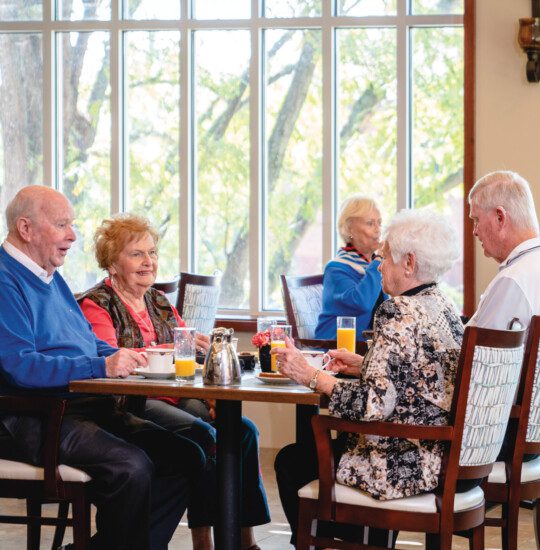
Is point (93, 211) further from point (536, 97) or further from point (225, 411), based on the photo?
point (225, 411)

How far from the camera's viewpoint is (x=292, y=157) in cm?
592

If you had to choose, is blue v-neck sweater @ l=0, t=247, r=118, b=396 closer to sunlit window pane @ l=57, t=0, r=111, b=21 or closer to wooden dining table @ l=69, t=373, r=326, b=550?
wooden dining table @ l=69, t=373, r=326, b=550

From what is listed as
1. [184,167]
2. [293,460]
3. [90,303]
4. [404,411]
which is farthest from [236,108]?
[404,411]

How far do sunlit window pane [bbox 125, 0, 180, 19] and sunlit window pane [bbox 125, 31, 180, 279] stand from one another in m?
0.10

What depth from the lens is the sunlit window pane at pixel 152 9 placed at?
5.96m

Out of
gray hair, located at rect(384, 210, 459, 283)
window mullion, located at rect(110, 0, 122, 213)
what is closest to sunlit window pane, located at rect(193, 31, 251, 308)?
window mullion, located at rect(110, 0, 122, 213)

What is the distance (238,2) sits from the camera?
589cm

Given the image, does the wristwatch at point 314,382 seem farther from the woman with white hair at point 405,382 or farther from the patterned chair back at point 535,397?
the patterned chair back at point 535,397

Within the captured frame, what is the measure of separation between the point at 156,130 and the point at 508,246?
3.21 metres

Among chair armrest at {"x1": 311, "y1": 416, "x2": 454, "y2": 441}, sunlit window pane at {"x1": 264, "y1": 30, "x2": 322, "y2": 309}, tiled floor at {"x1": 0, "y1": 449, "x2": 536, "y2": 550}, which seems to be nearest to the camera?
chair armrest at {"x1": 311, "y1": 416, "x2": 454, "y2": 441}

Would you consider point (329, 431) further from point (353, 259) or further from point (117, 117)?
point (117, 117)

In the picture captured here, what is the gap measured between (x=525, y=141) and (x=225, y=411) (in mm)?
2933

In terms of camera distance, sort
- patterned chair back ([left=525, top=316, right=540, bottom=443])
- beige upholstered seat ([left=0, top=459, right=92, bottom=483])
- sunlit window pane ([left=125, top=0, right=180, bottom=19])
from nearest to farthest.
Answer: patterned chair back ([left=525, top=316, right=540, bottom=443]), beige upholstered seat ([left=0, top=459, right=92, bottom=483]), sunlit window pane ([left=125, top=0, right=180, bottom=19])

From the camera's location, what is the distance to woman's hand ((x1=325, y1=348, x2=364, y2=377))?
10.5ft
